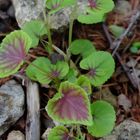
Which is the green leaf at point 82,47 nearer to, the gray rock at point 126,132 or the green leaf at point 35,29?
the green leaf at point 35,29

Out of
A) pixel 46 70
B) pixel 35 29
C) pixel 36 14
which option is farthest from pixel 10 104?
pixel 36 14

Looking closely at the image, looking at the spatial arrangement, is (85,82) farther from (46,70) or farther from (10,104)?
(10,104)

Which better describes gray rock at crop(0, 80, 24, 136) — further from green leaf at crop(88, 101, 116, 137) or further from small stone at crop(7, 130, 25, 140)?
green leaf at crop(88, 101, 116, 137)

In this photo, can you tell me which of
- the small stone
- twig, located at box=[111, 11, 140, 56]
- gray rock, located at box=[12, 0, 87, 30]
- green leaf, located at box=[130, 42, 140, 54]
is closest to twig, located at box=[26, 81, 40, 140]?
the small stone

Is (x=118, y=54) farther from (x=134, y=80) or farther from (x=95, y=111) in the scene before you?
(x=95, y=111)

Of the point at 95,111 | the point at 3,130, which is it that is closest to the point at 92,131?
the point at 95,111

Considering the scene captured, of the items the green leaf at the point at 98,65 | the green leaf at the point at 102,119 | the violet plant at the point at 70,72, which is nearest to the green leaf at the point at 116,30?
the violet plant at the point at 70,72
